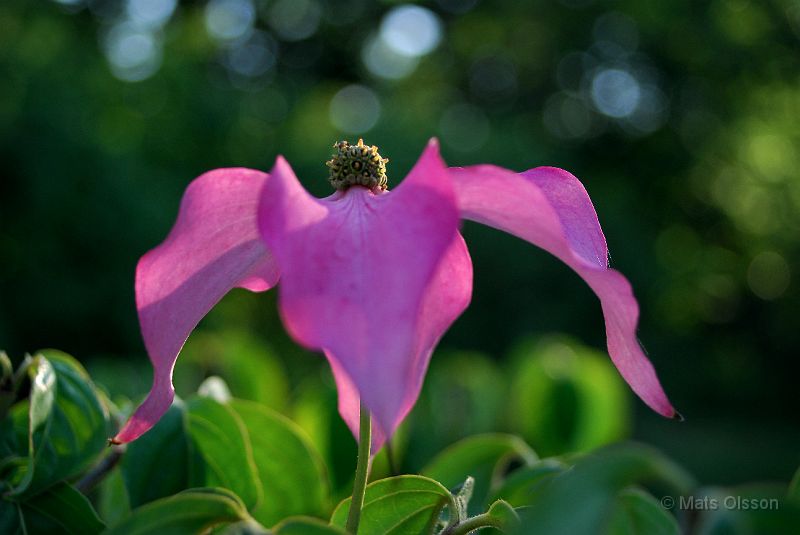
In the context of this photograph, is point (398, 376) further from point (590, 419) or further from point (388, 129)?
point (388, 129)

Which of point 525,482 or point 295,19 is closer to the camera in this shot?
point 525,482

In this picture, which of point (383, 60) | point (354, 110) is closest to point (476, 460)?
point (354, 110)

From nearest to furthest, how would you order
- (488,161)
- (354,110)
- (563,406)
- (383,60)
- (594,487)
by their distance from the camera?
(594,487)
(563,406)
(488,161)
(354,110)
(383,60)

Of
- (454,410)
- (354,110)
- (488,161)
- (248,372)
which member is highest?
(248,372)

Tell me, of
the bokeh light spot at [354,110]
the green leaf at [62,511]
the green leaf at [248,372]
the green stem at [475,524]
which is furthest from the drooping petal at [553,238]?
the bokeh light spot at [354,110]

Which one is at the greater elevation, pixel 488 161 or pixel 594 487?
pixel 594 487

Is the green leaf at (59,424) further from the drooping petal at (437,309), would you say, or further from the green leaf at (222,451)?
the drooping petal at (437,309)

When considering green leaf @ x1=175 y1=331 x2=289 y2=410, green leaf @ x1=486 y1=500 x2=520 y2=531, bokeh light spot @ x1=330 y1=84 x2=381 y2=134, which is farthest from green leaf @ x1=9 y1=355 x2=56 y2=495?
bokeh light spot @ x1=330 y1=84 x2=381 y2=134

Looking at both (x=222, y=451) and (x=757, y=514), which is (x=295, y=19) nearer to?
(x=222, y=451)
